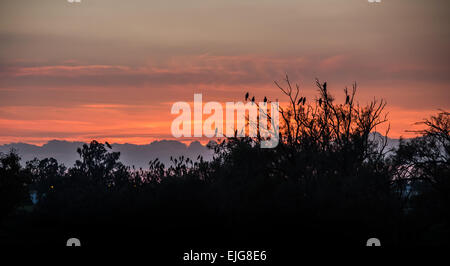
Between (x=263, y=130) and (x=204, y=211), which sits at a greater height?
(x=263, y=130)

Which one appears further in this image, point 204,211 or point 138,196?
point 138,196

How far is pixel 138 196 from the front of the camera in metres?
61.3

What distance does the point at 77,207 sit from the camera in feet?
232
